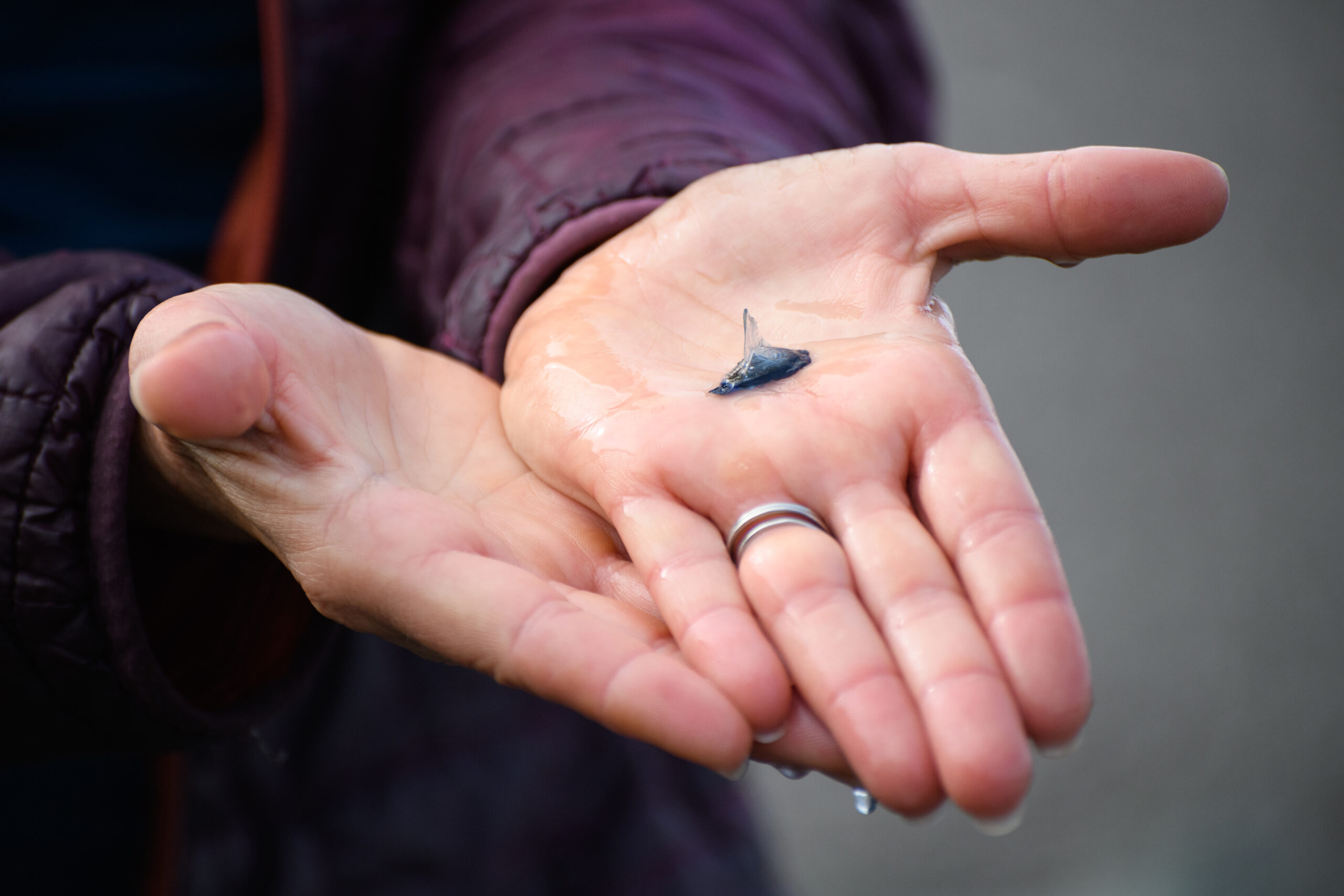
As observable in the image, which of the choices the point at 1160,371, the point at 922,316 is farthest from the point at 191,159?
the point at 1160,371

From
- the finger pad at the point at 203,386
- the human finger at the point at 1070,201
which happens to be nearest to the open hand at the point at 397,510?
the finger pad at the point at 203,386

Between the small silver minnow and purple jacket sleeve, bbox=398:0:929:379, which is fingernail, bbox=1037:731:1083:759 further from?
purple jacket sleeve, bbox=398:0:929:379

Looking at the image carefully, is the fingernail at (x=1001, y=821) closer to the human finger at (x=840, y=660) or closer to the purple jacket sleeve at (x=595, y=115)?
the human finger at (x=840, y=660)

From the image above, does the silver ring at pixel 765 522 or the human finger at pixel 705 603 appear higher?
the silver ring at pixel 765 522

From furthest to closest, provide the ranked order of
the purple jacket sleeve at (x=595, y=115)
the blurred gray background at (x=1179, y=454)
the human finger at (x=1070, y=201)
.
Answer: the blurred gray background at (x=1179, y=454) → the purple jacket sleeve at (x=595, y=115) → the human finger at (x=1070, y=201)

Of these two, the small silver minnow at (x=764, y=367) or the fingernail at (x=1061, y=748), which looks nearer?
the fingernail at (x=1061, y=748)

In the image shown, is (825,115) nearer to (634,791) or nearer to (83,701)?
(634,791)

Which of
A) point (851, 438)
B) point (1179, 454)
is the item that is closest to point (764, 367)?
point (851, 438)

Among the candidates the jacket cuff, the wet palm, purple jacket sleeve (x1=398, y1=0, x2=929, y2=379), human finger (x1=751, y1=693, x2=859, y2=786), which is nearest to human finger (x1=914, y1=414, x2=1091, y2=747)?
the wet palm
